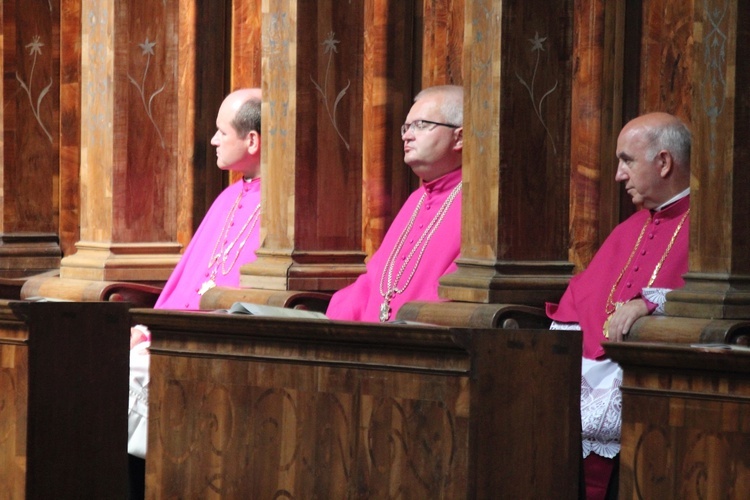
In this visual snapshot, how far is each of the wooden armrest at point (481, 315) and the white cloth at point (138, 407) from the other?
1.12m

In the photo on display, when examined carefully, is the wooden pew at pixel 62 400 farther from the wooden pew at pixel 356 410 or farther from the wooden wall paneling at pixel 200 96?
the wooden wall paneling at pixel 200 96

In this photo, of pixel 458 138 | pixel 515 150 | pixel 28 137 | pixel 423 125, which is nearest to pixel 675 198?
pixel 515 150

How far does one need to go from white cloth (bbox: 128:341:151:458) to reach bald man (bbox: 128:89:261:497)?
2.64 feet

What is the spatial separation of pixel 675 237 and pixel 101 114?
11.0 ft

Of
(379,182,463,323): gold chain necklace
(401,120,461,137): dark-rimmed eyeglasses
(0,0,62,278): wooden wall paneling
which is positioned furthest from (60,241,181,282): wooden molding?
(401,120,461,137): dark-rimmed eyeglasses

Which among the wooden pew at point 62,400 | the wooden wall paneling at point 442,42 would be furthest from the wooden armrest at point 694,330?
the wooden wall paneling at point 442,42

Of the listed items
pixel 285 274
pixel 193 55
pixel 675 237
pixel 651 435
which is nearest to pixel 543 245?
pixel 675 237

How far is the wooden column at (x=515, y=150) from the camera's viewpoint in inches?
235

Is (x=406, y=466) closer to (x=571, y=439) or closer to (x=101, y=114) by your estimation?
(x=571, y=439)

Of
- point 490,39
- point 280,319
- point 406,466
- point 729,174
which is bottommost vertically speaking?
point 406,466

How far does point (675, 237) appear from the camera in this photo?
245 inches

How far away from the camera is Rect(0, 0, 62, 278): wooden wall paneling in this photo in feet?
30.2

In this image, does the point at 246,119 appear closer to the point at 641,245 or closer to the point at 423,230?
the point at 423,230

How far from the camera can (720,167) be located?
530 centimetres
